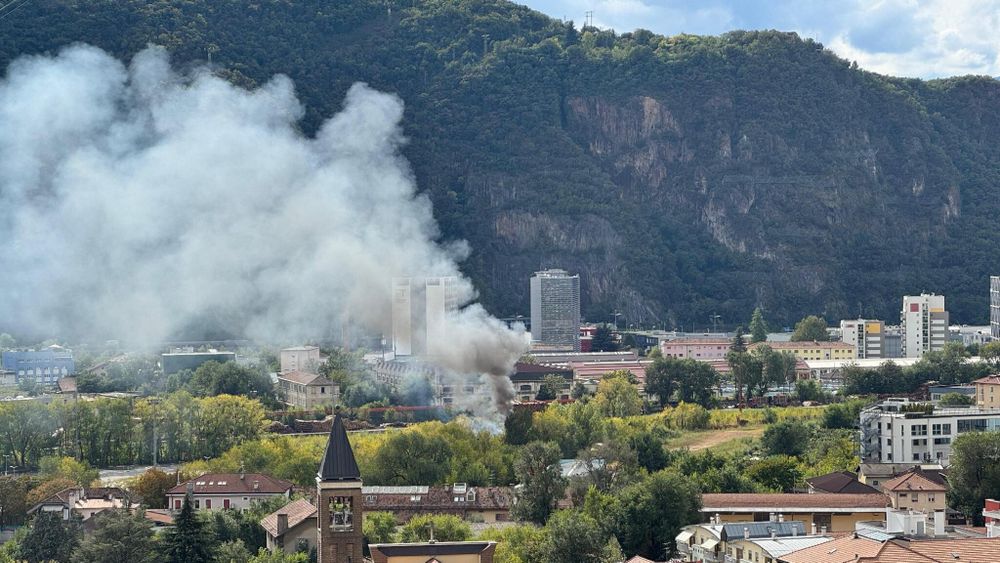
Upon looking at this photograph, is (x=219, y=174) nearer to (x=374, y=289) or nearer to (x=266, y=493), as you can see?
(x=374, y=289)

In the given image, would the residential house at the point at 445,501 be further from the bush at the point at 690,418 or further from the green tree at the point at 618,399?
the green tree at the point at 618,399

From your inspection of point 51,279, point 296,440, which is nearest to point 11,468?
point 296,440

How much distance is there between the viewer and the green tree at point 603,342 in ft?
497

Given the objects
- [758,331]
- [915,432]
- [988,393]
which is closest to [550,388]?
[988,393]

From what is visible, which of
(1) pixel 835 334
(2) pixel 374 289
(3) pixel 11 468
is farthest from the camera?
(1) pixel 835 334

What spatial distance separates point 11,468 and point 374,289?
26308 millimetres

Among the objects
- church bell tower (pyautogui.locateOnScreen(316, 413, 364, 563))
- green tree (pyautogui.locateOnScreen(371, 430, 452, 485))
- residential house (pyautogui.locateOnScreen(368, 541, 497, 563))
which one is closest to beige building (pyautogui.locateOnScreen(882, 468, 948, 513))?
residential house (pyautogui.locateOnScreen(368, 541, 497, 563))

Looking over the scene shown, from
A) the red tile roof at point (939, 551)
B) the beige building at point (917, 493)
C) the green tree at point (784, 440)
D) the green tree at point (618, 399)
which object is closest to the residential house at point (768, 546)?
the red tile roof at point (939, 551)

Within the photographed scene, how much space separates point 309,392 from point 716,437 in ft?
88.1

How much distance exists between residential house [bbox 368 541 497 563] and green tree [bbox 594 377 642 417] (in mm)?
47940

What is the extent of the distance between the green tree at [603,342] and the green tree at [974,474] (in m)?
86.5

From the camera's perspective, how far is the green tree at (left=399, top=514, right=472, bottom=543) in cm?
5681

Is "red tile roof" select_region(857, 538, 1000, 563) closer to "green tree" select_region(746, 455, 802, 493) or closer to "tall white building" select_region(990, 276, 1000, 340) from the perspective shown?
"green tree" select_region(746, 455, 802, 493)

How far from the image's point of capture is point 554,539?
178 ft
